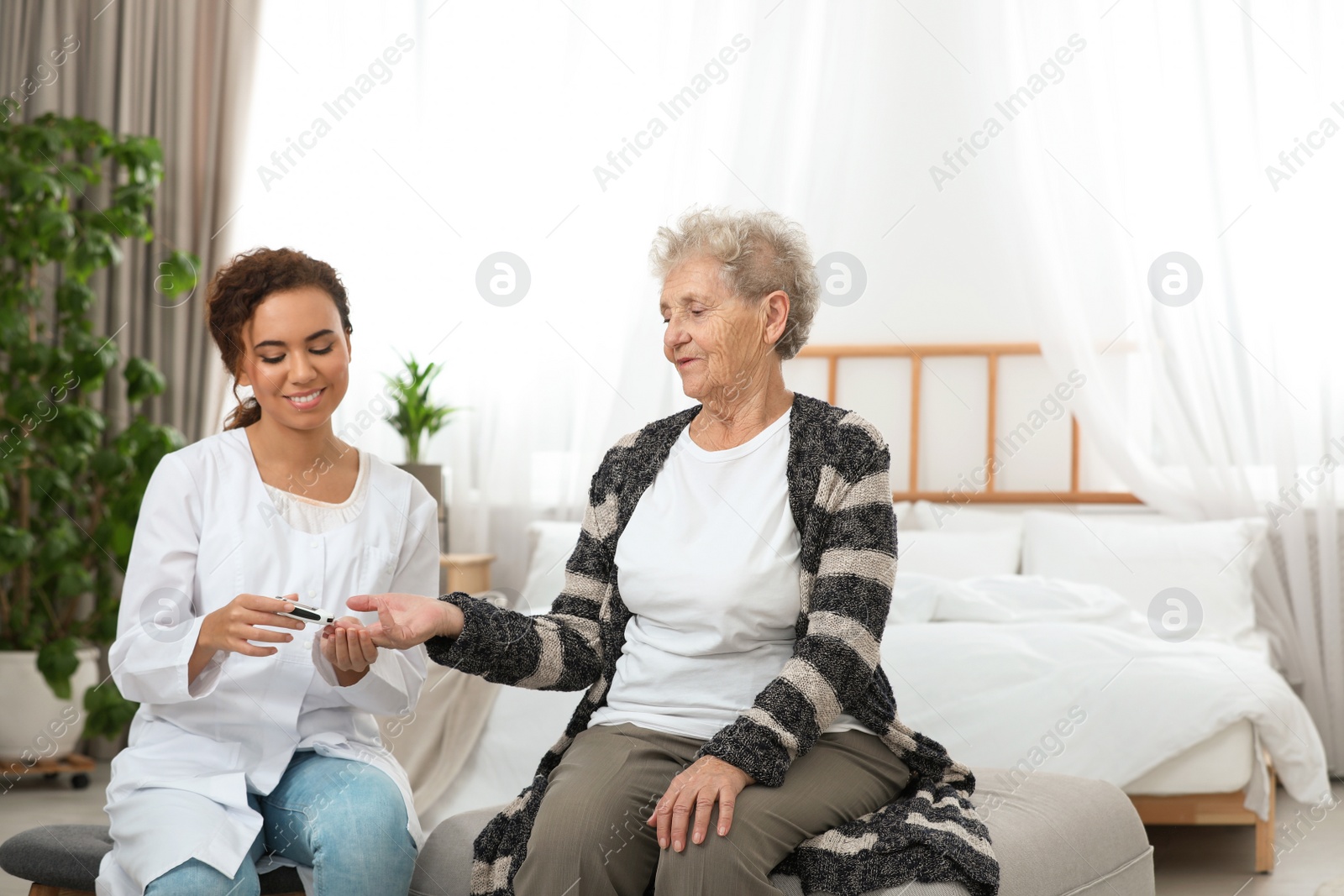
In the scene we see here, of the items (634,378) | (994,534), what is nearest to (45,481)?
(634,378)

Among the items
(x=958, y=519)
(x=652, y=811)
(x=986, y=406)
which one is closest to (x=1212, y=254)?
(x=986, y=406)

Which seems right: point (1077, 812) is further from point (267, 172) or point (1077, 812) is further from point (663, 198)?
point (267, 172)

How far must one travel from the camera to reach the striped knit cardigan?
1.44 meters

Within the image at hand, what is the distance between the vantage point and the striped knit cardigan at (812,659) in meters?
1.44

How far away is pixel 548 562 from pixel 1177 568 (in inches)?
74.8

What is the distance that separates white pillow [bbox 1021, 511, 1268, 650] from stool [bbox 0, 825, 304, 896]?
2.73 m

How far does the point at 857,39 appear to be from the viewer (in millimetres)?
4191

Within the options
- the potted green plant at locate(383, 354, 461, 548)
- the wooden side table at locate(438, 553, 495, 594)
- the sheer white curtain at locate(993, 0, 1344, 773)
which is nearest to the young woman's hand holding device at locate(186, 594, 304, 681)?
the wooden side table at locate(438, 553, 495, 594)

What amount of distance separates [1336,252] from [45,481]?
3.87 m

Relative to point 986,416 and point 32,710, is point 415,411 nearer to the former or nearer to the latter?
point 32,710

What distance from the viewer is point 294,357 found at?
1673 millimetres

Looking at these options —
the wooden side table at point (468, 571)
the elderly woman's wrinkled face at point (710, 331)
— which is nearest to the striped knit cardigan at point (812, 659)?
the elderly woman's wrinkled face at point (710, 331)

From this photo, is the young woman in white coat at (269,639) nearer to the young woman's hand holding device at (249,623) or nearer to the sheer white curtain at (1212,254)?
the young woman's hand holding device at (249,623)

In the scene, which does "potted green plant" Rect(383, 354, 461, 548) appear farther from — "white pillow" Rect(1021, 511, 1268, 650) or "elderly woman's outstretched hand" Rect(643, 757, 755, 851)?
"elderly woman's outstretched hand" Rect(643, 757, 755, 851)
